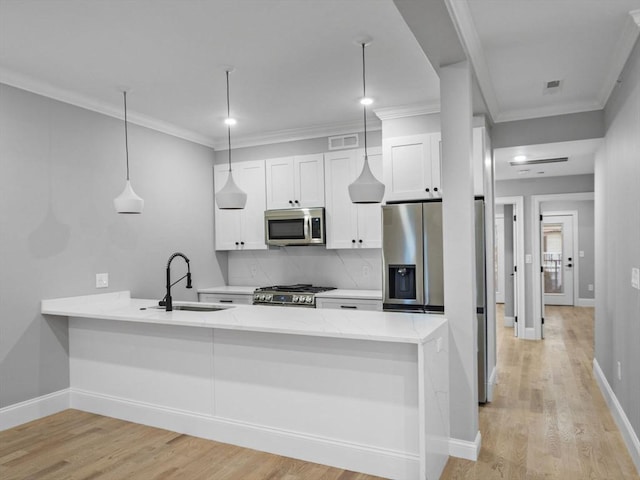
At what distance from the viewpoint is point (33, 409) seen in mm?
3580

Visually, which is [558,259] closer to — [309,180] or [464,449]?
[309,180]

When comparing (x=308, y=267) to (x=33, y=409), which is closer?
(x=33, y=409)

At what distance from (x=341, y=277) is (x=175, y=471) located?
2900 millimetres

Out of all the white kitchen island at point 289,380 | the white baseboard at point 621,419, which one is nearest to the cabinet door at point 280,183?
the white kitchen island at point 289,380

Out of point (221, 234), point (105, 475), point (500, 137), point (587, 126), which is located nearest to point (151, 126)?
point (221, 234)

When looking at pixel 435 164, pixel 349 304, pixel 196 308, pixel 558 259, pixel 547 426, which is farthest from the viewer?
pixel 558 259

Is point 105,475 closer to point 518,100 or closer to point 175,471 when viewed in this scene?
point 175,471

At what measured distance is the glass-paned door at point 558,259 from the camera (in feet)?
32.2

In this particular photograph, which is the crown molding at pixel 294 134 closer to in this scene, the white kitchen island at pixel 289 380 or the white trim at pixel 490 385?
→ the white kitchen island at pixel 289 380

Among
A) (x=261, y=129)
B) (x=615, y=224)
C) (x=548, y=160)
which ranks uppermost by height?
(x=261, y=129)

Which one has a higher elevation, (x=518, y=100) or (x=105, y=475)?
(x=518, y=100)

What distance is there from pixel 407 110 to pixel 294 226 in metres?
1.76

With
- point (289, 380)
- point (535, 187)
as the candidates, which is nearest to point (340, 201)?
point (289, 380)

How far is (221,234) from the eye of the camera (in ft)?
18.6
